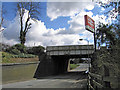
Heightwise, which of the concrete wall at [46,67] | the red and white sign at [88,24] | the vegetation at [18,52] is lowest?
the concrete wall at [46,67]

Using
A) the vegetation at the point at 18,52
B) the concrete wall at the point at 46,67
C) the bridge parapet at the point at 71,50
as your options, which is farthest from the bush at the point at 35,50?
the concrete wall at the point at 46,67

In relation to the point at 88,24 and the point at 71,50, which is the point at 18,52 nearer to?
the point at 71,50

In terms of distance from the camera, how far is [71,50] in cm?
3541

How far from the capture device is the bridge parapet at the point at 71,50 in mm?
34969

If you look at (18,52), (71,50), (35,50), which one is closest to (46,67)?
(35,50)

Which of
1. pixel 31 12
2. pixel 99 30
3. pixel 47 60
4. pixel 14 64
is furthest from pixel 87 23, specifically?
pixel 31 12

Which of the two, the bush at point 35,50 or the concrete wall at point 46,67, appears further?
the bush at point 35,50

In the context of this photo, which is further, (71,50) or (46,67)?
(71,50)

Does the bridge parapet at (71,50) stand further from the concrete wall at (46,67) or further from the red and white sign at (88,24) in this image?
the red and white sign at (88,24)

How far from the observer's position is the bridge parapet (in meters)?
35.0

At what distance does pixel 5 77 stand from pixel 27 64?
6.85 metres

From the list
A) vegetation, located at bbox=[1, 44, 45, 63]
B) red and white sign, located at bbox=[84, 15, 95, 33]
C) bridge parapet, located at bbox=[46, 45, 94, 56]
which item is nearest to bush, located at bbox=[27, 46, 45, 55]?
vegetation, located at bbox=[1, 44, 45, 63]

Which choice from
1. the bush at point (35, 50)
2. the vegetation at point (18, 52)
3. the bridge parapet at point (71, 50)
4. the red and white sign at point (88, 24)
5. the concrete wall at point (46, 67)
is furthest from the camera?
the bush at point (35, 50)

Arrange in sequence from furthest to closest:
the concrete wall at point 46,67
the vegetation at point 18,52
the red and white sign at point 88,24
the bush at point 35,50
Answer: the bush at point 35,50 < the concrete wall at point 46,67 < the vegetation at point 18,52 < the red and white sign at point 88,24
